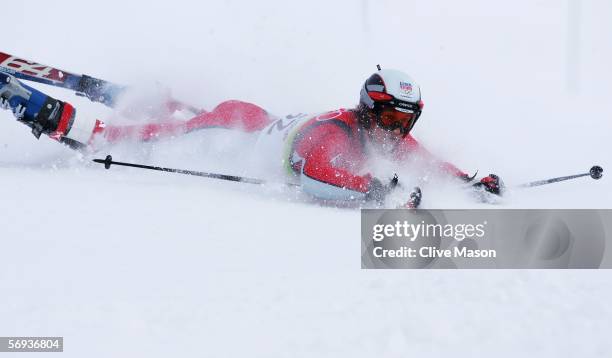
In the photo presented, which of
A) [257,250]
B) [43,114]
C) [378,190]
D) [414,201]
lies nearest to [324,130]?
[378,190]

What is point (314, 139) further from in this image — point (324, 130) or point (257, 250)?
point (257, 250)

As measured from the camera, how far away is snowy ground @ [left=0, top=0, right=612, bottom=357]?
2.16 meters

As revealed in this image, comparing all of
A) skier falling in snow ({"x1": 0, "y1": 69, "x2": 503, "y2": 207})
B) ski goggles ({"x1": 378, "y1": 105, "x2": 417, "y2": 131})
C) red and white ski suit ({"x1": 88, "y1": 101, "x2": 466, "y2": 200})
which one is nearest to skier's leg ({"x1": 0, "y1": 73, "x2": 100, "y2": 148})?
skier falling in snow ({"x1": 0, "y1": 69, "x2": 503, "y2": 207})

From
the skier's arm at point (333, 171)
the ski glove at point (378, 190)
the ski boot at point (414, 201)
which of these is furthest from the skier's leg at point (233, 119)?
the ski boot at point (414, 201)

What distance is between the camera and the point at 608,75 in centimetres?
1512

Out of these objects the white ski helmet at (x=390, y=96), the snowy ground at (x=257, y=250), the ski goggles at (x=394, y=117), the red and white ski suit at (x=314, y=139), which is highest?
the white ski helmet at (x=390, y=96)

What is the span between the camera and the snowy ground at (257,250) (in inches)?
85.0

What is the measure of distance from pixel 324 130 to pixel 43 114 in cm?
276

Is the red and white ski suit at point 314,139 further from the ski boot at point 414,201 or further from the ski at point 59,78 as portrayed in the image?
the ski at point 59,78

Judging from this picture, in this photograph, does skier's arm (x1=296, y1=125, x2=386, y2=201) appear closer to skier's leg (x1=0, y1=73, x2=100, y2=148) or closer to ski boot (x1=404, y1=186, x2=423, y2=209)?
ski boot (x1=404, y1=186, x2=423, y2=209)

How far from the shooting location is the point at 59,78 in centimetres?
625

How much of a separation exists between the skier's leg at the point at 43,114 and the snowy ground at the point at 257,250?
0.23 m

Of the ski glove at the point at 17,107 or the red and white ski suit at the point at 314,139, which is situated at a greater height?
the ski glove at the point at 17,107

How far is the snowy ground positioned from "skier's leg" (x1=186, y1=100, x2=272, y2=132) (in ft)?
0.53
